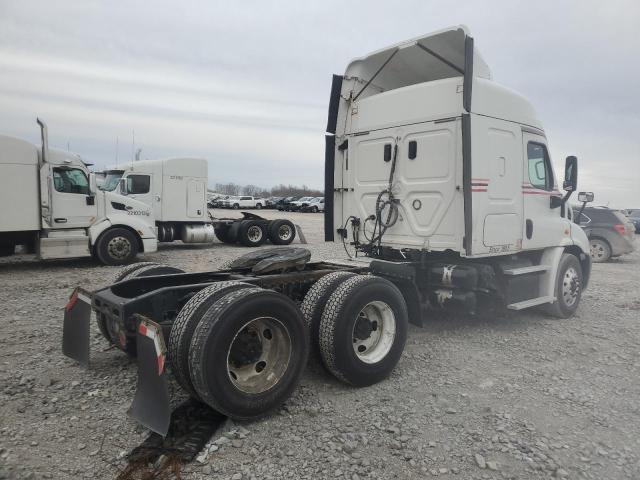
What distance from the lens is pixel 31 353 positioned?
489 cm

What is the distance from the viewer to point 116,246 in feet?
37.9

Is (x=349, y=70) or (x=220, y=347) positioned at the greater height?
(x=349, y=70)

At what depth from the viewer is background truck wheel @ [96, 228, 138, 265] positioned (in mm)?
11352

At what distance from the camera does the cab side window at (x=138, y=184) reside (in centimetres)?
1473

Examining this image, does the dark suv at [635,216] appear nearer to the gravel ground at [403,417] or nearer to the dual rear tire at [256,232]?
the dual rear tire at [256,232]

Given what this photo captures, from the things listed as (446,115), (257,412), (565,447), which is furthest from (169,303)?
(446,115)

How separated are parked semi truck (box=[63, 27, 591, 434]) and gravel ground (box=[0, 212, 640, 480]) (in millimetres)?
281

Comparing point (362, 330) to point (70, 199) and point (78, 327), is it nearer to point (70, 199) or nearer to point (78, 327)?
point (78, 327)

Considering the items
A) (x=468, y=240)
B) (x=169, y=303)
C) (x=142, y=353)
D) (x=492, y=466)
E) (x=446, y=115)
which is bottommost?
(x=492, y=466)

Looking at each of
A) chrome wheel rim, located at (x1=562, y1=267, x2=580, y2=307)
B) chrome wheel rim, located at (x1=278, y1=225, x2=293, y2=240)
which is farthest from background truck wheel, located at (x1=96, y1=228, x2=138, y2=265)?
chrome wheel rim, located at (x1=562, y1=267, x2=580, y2=307)

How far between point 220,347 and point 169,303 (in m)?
0.89

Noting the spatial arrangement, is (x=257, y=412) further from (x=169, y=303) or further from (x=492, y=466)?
(x=492, y=466)

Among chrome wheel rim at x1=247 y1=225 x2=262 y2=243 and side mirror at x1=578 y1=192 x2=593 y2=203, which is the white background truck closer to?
chrome wheel rim at x1=247 y1=225 x2=262 y2=243

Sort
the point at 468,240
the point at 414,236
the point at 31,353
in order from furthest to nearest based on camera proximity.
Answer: the point at 414,236 → the point at 468,240 → the point at 31,353
